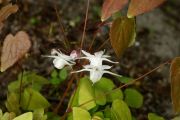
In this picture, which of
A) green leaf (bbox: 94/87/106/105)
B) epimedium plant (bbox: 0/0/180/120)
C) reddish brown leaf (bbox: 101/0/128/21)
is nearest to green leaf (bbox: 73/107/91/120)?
epimedium plant (bbox: 0/0/180/120)

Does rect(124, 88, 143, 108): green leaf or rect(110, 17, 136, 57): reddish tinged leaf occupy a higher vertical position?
rect(110, 17, 136, 57): reddish tinged leaf

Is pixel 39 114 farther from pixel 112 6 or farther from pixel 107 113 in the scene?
pixel 112 6

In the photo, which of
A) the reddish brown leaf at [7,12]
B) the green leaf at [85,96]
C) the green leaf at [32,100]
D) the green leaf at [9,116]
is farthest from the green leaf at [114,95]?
the reddish brown leaf at [7,12]

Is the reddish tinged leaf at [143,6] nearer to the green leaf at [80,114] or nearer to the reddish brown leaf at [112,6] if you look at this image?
the reddish brown leaf at [112,6]

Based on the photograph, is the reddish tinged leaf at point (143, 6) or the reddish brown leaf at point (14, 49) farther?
the reddish brown leaf at point (14, 49)

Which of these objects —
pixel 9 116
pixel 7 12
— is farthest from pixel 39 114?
pixel 7 12

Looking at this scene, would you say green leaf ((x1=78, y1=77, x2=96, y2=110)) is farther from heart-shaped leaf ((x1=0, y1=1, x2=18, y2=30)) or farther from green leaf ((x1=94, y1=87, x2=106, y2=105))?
heart-shaped leaf ((x1=0, y1=1, x2=18, y2=30))

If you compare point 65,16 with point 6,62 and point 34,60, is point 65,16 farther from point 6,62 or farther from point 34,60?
point 6,62
